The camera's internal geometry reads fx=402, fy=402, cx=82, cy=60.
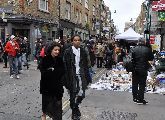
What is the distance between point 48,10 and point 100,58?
11385 mm

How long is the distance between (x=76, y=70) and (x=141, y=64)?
3.36 metres

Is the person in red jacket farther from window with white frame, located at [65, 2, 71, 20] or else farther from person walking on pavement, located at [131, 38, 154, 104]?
window with white frame, located at [65, 2, 71, 20]

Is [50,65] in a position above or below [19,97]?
above

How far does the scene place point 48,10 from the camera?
35.3m

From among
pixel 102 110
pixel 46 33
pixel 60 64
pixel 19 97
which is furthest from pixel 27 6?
pixel 60 64

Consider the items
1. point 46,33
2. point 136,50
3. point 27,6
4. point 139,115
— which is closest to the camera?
point 139,115

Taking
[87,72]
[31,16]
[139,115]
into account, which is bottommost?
[139,115]

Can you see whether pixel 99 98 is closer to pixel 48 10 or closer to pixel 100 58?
pixel 100 58

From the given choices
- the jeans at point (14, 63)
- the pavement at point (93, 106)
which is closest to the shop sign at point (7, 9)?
the jeans at point (14, 63)

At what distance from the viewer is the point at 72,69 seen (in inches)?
327

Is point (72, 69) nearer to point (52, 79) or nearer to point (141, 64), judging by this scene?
point (52, 79)

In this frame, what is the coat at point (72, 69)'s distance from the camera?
8.23m

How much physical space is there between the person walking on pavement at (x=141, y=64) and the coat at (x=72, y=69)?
306cm

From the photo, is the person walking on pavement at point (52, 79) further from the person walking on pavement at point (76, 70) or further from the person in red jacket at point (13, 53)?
the person in red jacket at point (13, 53)
